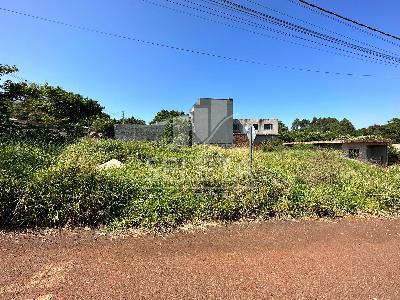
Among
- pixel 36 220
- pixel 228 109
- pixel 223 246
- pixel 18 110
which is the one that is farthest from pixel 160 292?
pixel 228 109

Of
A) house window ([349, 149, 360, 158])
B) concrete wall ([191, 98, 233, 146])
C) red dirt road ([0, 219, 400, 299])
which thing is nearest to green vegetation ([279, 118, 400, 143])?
house window ([349, 149, 360, 158])

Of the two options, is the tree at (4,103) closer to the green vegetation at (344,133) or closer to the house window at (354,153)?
the house window at (354,153)

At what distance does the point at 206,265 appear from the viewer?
3.92 m

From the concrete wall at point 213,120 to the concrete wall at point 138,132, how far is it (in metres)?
2.94

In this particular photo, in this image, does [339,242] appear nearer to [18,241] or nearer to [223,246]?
[223,246]

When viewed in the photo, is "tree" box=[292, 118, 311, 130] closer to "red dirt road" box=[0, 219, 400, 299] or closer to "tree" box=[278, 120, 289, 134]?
"tree" box=[278, 120, 289, 134]

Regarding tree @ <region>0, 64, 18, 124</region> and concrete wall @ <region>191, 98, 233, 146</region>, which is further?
concrete wall @ <region>191, 98, 233, 146</region>

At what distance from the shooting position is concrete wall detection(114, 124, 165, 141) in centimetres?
2312

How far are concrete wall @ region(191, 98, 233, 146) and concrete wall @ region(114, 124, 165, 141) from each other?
116 inches

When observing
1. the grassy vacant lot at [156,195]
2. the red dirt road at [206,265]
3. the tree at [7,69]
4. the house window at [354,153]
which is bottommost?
the red dirt road at [206,265]

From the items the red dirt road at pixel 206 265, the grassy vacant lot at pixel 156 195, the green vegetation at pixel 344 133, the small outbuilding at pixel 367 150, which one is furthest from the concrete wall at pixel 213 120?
the red dirt road at pixel 206 265

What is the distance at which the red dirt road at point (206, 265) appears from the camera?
329 cm

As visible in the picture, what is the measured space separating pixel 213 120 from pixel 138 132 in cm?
616

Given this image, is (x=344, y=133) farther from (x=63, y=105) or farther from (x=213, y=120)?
(x=63, y=105)
